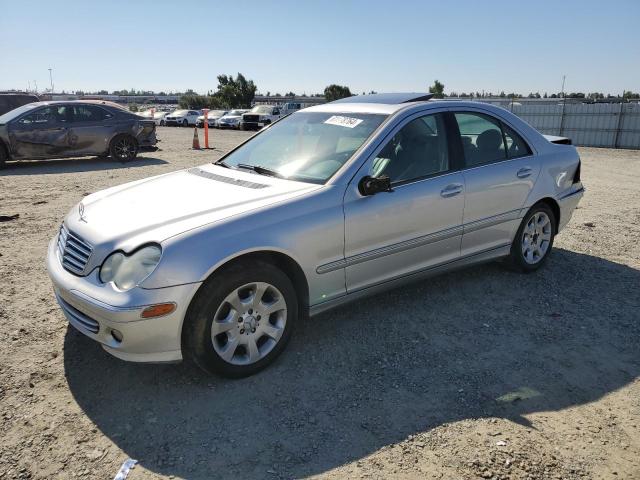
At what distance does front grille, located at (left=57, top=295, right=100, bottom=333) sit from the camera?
3.03 meters

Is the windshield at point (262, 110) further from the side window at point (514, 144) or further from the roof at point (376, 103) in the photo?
the side window at point (514, 144)

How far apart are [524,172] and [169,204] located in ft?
10.5

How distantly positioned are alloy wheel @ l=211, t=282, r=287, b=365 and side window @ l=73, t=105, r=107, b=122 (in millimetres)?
10863

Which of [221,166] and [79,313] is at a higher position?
[221,166]

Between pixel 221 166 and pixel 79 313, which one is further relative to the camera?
pixel 221 166

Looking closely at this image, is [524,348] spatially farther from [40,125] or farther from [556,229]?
[40,125]

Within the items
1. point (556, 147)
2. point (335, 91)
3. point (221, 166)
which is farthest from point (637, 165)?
point (335, 91)

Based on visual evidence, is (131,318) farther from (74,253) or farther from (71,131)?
(71,131)

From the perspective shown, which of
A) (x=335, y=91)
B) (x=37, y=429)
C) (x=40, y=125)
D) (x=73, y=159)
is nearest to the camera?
(x=37, y=429)

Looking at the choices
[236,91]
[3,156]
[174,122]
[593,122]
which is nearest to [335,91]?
[236,91]

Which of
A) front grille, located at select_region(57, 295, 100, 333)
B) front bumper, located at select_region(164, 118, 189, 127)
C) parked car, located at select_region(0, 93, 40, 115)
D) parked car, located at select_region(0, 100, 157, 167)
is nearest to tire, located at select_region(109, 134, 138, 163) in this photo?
parked car, located at select_region(0, 100, 157, 167)

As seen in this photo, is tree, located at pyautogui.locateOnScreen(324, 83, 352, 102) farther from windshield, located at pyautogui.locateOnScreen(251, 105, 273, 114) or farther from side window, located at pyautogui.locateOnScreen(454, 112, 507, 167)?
side window, located at pyautogui.locateOnScreen(454, 112, 507, 167)

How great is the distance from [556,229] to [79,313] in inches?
177

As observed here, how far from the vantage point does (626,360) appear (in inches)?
143
